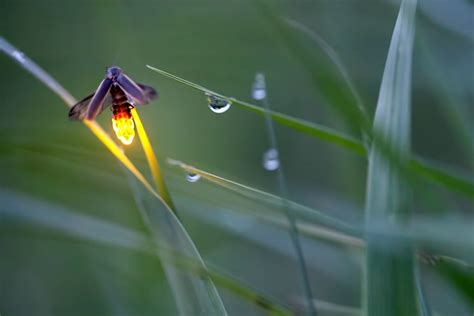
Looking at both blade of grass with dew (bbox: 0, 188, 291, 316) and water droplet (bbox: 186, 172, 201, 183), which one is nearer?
blade of grass with dew (bbox: 0, 188, 291, 316)

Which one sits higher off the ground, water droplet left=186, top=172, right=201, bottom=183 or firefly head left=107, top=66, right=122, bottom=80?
firefly head left=107, top=66, right=122, bottom=80

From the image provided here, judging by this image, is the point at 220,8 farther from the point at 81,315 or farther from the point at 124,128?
the point at 124,128

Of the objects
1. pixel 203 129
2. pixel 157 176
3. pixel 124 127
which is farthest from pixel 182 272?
pixel 203 129

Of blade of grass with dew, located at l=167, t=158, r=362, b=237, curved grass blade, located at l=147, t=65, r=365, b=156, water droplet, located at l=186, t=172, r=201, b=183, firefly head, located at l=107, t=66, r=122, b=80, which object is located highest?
firefly head, located at l=107, t=66, r=122, b=80

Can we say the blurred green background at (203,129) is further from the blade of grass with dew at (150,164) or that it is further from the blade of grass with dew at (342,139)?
the blade of grass with dew at (342,139)

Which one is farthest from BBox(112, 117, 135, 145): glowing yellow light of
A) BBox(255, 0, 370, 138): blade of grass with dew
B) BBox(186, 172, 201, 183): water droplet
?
BBox(255, 0, 370, 138): blade of grass with dew

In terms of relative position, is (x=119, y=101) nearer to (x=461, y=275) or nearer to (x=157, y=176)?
(x=157, y=176)

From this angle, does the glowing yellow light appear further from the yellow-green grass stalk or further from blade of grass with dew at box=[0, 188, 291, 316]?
blade of grass with dew at box=[0, 188, 291, 316]
